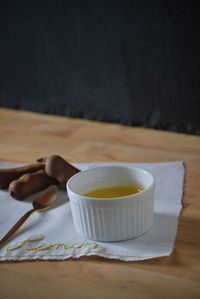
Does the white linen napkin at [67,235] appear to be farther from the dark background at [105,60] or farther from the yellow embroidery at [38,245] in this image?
the dark background at [105,60]

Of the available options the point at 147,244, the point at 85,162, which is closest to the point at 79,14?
the point at 85,162

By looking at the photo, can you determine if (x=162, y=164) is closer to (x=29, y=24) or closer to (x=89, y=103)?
(x=89, y=103)

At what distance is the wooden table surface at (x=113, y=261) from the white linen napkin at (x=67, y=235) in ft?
0.04

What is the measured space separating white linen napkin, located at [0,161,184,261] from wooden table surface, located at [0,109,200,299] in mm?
11

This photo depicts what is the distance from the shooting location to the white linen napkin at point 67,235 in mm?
768

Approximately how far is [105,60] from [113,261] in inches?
25.0

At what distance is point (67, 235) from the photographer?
82 cm

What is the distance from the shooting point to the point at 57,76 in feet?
4.49

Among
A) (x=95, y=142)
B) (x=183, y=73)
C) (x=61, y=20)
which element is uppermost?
(x=61, y=20)

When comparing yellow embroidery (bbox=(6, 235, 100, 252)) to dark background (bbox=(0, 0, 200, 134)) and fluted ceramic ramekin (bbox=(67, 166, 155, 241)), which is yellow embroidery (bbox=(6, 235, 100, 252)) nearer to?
fluted ceramic ramekin (bbox=(67, 166, 155, 241))

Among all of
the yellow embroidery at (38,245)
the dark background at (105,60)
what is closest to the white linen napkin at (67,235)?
the yellow embroidery at (38,245)

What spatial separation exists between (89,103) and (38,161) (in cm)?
34

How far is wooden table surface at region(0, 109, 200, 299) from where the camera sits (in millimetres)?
693

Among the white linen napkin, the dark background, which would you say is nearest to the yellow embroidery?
the white linen napkin
